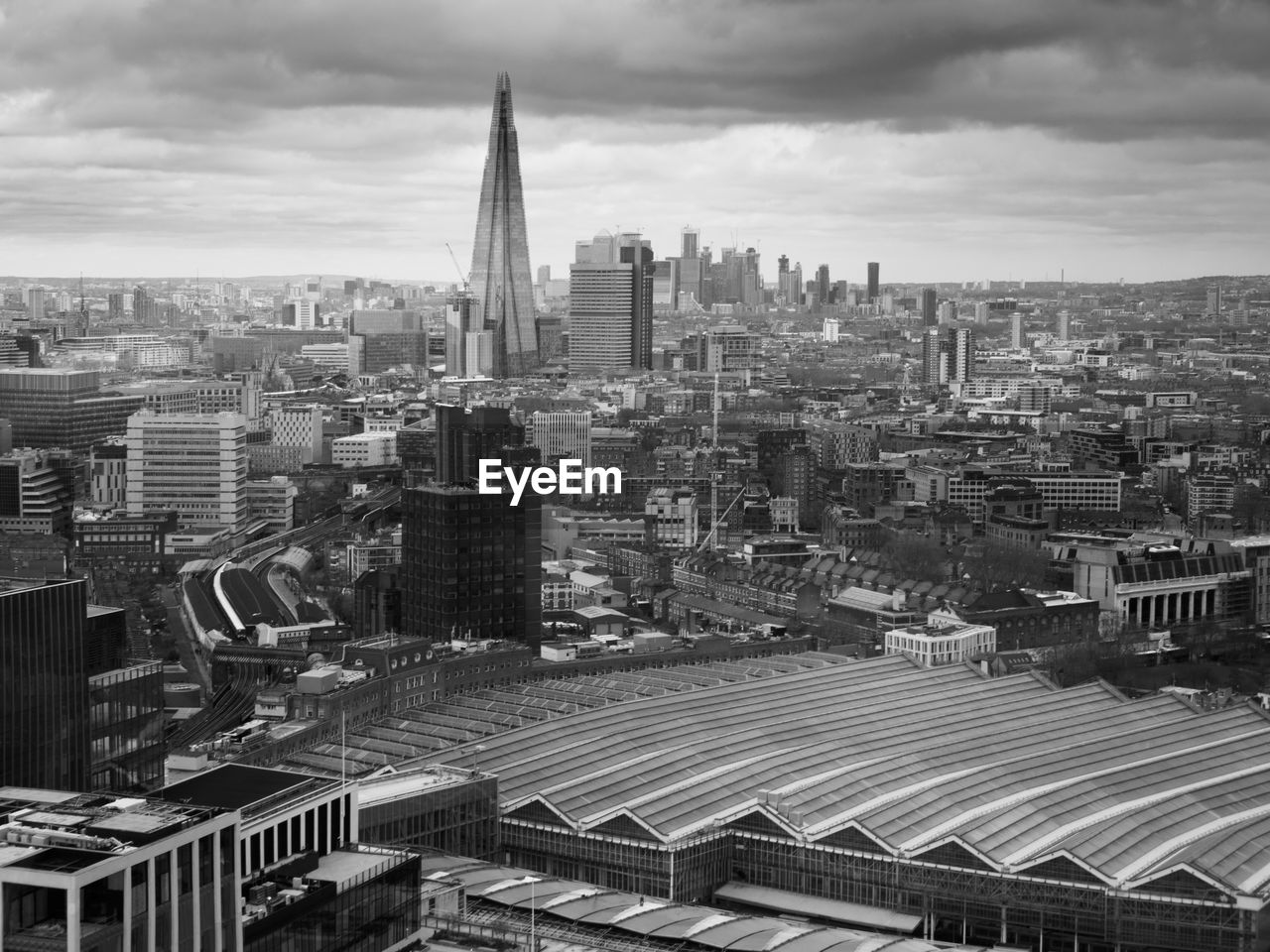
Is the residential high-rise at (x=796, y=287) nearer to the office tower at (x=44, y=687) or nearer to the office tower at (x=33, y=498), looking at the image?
the office tower at (x=33, y=498)

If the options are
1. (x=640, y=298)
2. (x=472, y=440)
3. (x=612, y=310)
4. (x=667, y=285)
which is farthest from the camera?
(x=667, y=285)

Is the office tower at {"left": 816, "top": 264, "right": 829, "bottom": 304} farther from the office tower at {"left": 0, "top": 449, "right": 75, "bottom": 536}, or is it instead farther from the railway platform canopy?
the railway platform canopy

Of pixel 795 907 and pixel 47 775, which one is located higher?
pixel 47 775

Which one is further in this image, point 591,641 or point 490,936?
point 591,641

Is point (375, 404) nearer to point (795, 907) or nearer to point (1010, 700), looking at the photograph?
point (1010, 700)

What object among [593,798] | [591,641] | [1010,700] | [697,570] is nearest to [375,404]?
[697,570]

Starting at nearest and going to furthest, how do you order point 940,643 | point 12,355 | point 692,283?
point 940,643
point 12,355
point 692,283

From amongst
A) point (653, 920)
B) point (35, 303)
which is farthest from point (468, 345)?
point (653, 920)

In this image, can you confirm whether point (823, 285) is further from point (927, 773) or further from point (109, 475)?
point (927, 773)
